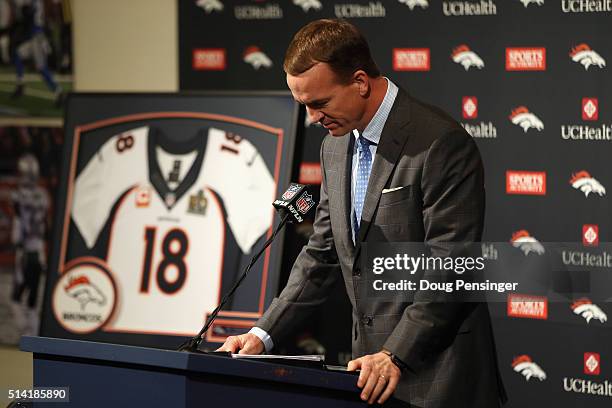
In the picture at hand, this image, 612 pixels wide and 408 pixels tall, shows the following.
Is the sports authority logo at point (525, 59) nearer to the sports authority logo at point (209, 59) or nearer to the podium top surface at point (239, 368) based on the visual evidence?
the sports authority logo at point (209, 59)

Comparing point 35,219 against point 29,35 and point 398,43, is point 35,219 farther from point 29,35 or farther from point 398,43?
point 398,43

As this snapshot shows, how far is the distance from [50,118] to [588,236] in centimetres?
317

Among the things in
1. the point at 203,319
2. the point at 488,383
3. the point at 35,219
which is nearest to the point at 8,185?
the point at 35,219

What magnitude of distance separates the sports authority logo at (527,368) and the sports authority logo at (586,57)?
1347mm

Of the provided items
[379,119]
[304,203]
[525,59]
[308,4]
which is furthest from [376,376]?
[308,4]

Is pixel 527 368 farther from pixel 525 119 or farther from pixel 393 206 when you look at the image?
pixel 393 206

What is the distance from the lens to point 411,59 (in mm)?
4148

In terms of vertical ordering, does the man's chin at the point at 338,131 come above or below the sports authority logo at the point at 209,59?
below

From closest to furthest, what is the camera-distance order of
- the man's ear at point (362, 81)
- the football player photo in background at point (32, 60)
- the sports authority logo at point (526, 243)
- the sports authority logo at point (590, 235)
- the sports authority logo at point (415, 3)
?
the man's ear at point (362, 81)
the sports authority logo at point (590, 235)
the sports authority logo at point (526, 243)
the sports authority logo at point (415, 3)
the football player photo in background at point (32, 60)

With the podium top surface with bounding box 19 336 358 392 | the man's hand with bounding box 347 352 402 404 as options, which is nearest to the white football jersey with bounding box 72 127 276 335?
the man's hand with bounding box 347 352 402 404

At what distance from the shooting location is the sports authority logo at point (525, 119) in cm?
397

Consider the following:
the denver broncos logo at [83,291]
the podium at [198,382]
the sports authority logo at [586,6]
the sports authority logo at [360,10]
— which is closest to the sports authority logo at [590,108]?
the sports authority logo at [586,6]

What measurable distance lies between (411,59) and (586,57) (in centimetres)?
79

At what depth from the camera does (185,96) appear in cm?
400
